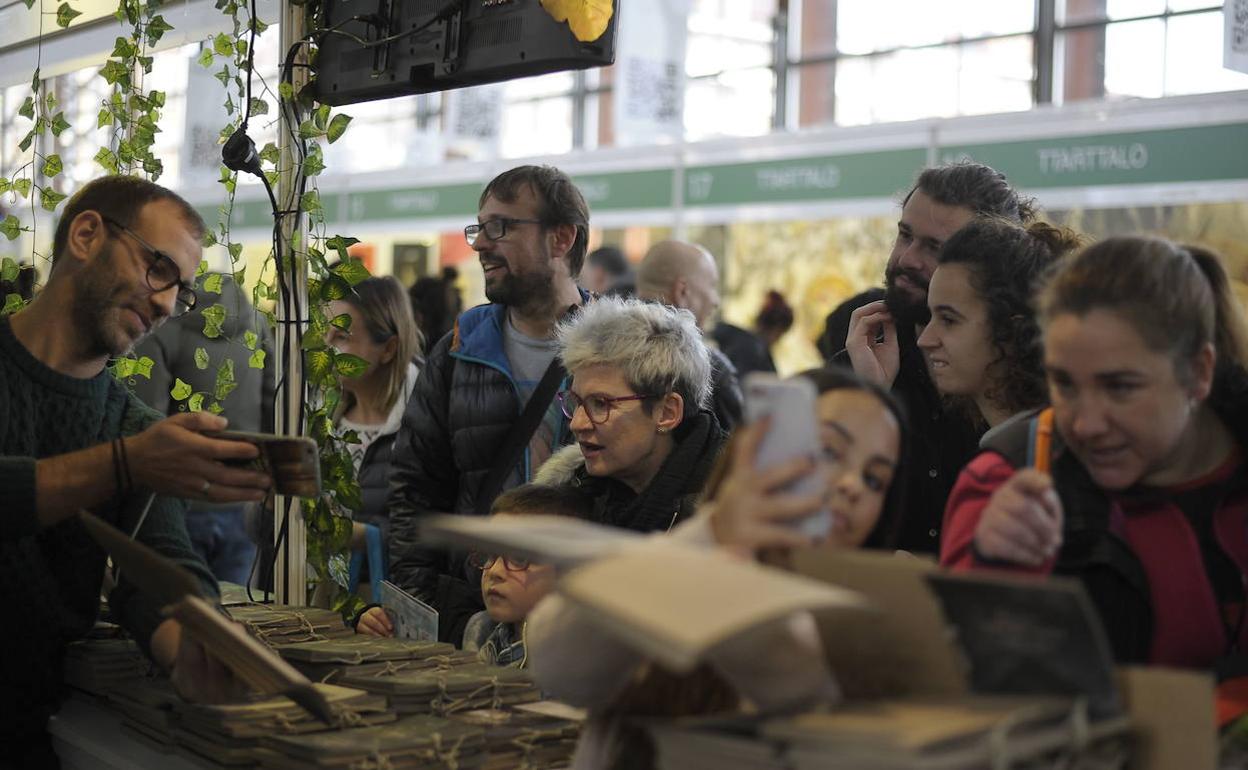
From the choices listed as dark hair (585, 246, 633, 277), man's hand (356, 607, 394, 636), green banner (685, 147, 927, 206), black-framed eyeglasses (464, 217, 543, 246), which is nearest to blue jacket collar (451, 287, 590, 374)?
black-framed eyeglasses (464, 217, 543, 246)

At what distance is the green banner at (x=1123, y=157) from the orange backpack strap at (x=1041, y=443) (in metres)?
4.87

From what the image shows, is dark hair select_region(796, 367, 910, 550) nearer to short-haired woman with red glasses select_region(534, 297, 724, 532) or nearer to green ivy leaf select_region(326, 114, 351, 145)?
short-haired woman with red glasses select_region(534, 297, 724, 532)

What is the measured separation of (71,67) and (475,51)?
1753mm

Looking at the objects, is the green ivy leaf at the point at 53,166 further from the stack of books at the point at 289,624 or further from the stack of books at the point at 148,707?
the stack of books at the point at 148,707

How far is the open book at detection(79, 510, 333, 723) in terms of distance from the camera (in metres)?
2.01

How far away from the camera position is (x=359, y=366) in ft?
10.8

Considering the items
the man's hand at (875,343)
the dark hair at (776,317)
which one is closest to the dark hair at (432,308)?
the dark hair at (776,317)

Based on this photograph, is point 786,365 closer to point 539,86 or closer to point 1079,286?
point 539,86

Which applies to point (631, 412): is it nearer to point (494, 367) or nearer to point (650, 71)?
point (494, 367)

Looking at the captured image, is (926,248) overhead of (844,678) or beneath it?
overhead

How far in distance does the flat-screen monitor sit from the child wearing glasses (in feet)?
3.06

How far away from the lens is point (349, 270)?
3.25 metres

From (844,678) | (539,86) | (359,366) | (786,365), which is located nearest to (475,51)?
(359,366)

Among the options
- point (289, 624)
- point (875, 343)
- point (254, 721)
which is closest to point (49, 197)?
point (289, 624)
